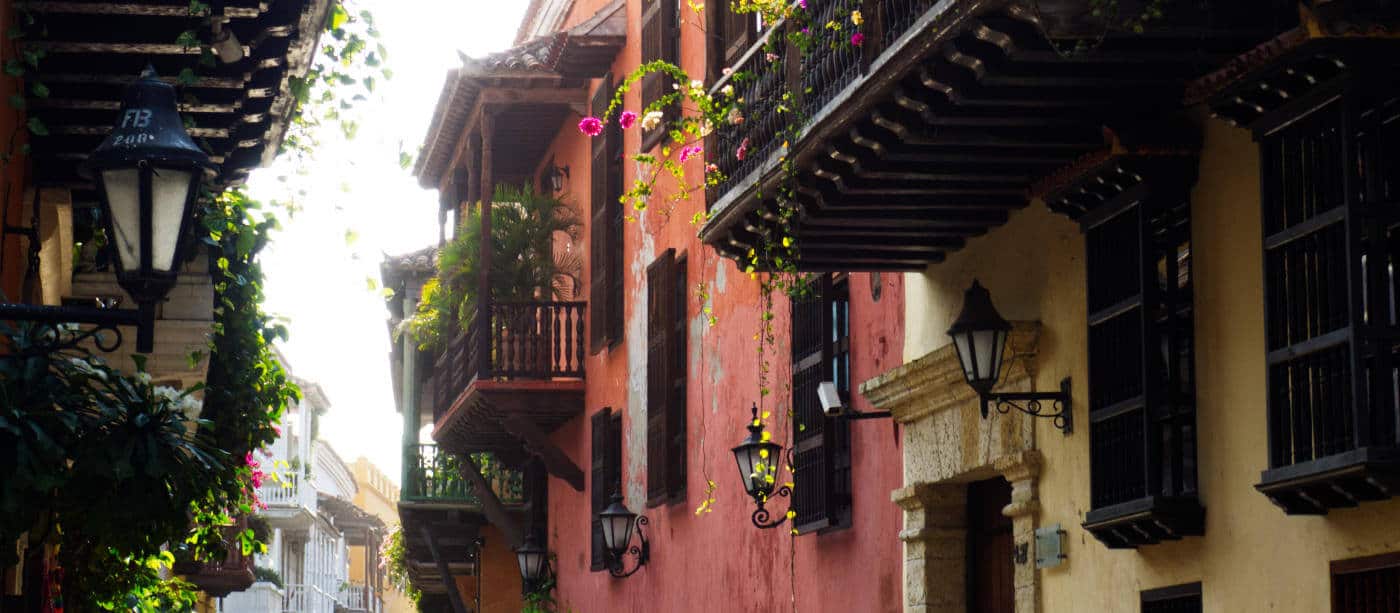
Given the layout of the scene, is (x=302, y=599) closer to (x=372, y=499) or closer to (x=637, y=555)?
(x=372, y=499)

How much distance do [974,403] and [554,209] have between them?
38.7 feet

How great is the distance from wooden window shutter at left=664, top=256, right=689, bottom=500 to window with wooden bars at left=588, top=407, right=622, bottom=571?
2.11 m

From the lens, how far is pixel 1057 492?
8.69 meters

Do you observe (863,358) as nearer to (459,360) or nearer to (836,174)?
(836,174)

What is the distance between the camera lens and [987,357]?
8.60 metres

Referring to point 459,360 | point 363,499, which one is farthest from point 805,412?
point 363,499

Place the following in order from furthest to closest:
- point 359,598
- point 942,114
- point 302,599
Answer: point 359,598, point 302,599, point 942,114

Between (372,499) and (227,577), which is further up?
(372,499)

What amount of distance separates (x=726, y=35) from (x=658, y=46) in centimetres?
368

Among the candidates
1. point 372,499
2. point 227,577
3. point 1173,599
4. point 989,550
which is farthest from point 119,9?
point 372,499

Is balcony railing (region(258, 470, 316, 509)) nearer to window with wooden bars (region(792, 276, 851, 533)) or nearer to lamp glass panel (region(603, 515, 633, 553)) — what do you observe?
lamp glass panel (region(603, 515, 633, 553))

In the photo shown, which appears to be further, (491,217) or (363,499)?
(363,499)

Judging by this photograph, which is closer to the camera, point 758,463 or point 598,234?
point 758,463

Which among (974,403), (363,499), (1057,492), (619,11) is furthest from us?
(363,499)
